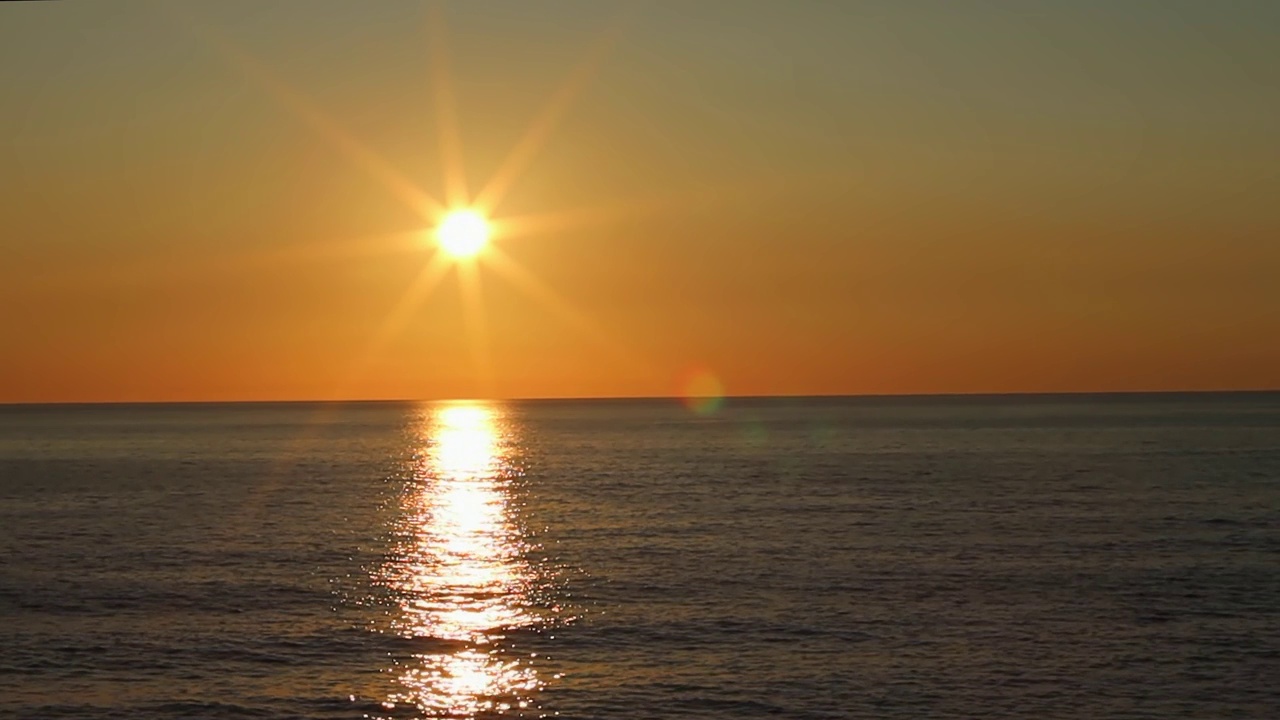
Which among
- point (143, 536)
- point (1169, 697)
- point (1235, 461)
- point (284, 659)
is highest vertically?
point (1235, 461)

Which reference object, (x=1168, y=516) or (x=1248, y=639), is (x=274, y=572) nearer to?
(x=1248, y=639)

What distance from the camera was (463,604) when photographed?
5069 cm

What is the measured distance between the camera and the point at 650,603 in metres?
50.0

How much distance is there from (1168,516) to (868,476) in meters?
41.5

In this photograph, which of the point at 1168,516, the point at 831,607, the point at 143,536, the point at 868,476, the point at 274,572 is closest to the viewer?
the point at 831,607

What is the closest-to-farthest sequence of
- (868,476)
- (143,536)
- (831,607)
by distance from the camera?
1. (831,607)
2. (143,536)
3. (868,476)

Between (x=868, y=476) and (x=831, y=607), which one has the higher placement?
(x=868, y=476)

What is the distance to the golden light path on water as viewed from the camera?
36.3m

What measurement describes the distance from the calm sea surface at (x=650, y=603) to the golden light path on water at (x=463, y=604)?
18cm

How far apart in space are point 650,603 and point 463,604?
286 inches

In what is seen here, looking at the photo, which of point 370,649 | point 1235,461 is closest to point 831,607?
point 370,649

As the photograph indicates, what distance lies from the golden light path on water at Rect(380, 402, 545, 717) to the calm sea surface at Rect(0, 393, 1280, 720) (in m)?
0.18

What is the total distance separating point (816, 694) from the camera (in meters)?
36.3

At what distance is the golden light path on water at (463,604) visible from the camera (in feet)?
119
